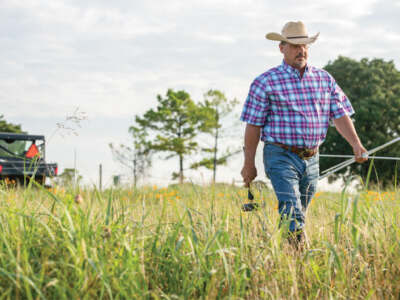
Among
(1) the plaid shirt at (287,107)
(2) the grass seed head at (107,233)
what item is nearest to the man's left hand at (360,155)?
(1) the plaid shirt at (287,107)

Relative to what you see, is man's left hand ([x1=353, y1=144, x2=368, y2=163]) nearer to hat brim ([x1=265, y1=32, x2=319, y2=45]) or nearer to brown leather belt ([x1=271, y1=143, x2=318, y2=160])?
brown leather belt ([x1=271, y1=143, x2=318, y2=160])

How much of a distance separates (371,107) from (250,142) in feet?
67.7

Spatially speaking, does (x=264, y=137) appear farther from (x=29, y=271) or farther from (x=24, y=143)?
(x=24, y=143)

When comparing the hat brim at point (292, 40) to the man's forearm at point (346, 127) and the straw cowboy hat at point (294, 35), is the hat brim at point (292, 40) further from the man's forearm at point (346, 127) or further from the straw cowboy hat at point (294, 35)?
the man's forearm at point (346, 127)

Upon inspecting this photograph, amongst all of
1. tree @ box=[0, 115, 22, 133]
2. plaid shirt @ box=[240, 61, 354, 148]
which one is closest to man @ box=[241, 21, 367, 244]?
plaid shirt @ box=[240, 61, 354, 148]

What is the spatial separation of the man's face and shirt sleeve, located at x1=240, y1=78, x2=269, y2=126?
35 cm

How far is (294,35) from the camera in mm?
4070

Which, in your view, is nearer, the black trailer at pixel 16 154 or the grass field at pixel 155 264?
the grass field at pixel 155 264

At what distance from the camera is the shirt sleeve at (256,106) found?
396cm

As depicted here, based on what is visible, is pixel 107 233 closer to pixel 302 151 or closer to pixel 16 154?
pixel 302 151

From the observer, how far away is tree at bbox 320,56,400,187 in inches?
887

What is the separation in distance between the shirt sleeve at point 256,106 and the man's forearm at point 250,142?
54 millimetres

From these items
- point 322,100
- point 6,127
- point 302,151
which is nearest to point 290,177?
point 302,151

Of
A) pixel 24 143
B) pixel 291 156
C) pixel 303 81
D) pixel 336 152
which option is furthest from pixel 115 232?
pixel 336 152
